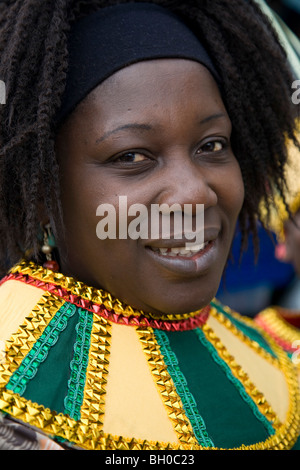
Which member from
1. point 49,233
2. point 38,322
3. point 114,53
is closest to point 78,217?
point 49,233

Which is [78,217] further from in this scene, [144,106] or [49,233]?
[144,106]

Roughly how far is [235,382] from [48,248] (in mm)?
731

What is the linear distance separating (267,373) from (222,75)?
40.3 inches

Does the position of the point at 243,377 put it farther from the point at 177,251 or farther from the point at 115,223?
the point at 115,223

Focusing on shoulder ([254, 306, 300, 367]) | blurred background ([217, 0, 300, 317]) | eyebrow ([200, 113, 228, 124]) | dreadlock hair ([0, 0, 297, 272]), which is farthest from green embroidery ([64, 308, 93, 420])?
blurred background ([217, 0, 300, 317])

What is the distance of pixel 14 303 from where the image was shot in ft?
5.03

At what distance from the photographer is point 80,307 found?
1591 millimetres

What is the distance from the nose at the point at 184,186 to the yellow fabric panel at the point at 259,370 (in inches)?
23.8

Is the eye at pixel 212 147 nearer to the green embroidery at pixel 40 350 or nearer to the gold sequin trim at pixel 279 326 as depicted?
the green embroidery at pixel 40 350

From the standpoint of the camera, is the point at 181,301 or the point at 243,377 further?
the point at 243,377

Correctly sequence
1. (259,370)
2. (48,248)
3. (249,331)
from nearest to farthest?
1. (48,248)
2. (259,370)
3. (249,331)

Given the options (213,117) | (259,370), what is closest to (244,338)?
(259,370)

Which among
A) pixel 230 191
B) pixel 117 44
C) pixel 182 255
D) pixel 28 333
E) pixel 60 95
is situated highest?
pixel 117 44

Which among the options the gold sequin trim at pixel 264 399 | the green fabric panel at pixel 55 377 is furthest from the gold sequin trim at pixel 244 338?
the green fabric panel at pixel 55 377
